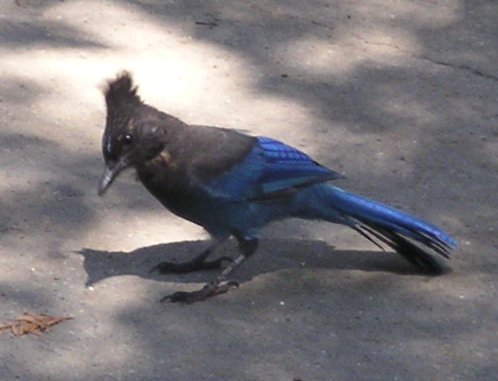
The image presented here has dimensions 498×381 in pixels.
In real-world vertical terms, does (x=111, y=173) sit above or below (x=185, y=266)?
above

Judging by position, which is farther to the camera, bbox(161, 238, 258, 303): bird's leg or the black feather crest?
bbox(161, 238, 258, 303): bird's leg

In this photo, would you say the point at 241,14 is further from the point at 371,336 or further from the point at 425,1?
the point at 371,336

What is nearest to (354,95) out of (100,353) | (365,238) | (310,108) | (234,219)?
(310,108)

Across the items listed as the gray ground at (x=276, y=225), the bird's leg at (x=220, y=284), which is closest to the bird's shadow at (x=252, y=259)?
→ the gray ground at (x=276, y=225)

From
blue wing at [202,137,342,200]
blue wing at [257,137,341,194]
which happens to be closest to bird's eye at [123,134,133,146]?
blue wing at [202,137,342,200]

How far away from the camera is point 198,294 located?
222 inches

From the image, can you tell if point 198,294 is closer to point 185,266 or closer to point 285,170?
point 185,266

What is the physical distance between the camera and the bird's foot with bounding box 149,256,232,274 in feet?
19.1

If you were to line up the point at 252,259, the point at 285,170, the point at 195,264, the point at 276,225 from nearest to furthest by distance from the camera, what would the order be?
the point at 285,170
the point at 195,264
the point at 252,259
the point at 276,225

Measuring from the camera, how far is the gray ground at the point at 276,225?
5285 mm

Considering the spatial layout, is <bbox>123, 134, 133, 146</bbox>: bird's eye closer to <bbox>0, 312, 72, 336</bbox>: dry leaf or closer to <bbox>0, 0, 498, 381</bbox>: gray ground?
<bbox>0, 0, 498, 381</bbox>: gray ground

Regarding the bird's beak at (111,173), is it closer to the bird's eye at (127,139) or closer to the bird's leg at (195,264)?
the bird's eye at (127,139)

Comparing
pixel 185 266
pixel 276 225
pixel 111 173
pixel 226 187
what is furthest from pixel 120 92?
pixel 276 225

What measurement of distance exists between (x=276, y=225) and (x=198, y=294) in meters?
0.78
